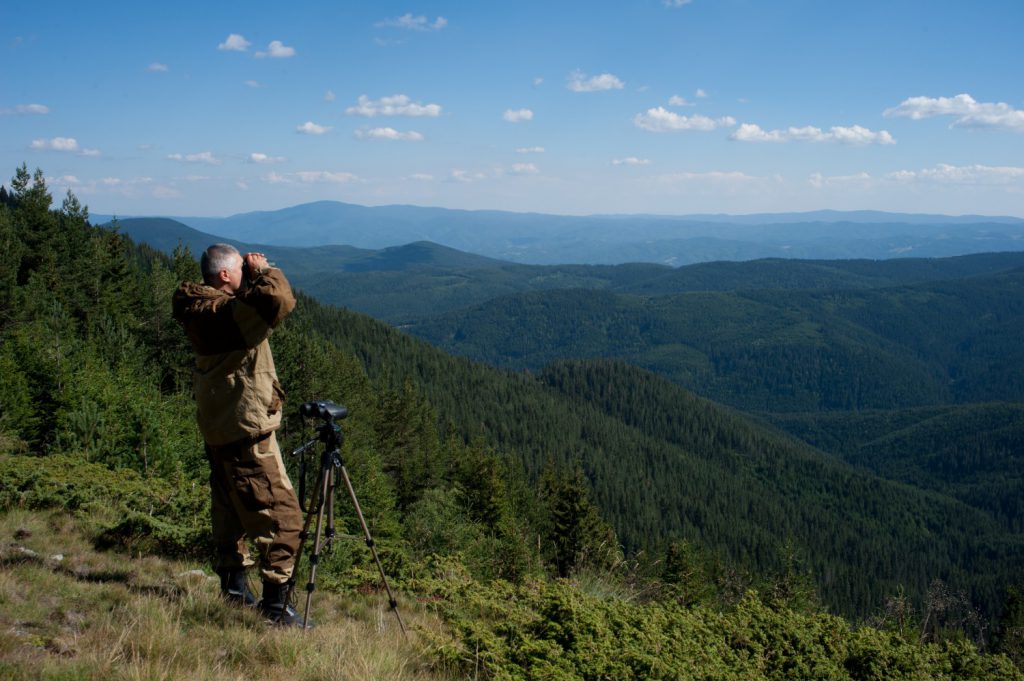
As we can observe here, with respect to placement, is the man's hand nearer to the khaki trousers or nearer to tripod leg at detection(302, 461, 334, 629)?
the khaki trousers

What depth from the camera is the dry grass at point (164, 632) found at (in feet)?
11.2

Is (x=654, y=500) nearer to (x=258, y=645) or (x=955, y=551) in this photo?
(x=955, y=551)

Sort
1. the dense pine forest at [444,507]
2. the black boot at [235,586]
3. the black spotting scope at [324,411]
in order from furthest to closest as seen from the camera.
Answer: the dense pine forest at [444,507] < the black boot at [235,586] < the black spotting scope at [324,411]

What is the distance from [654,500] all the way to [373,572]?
104m

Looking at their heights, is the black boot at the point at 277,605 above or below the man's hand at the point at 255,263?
below

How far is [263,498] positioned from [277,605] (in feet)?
2.92

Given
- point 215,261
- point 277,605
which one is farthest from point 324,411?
point 277,605

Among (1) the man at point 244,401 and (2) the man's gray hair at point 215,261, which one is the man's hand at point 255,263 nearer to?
(1) the man at point 244,401

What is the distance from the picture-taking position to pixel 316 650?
4.02m

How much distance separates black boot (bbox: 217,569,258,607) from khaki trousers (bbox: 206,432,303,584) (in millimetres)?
494

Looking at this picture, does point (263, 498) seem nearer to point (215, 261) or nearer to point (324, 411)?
point (324, 411)

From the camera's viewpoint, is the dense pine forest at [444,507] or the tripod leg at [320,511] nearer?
the tripod leg at [320,511]

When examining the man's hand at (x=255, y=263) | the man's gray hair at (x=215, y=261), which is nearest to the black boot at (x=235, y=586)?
the man's gray hair at (x=215, y=261)

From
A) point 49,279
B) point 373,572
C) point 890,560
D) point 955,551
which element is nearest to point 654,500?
point 890,560
